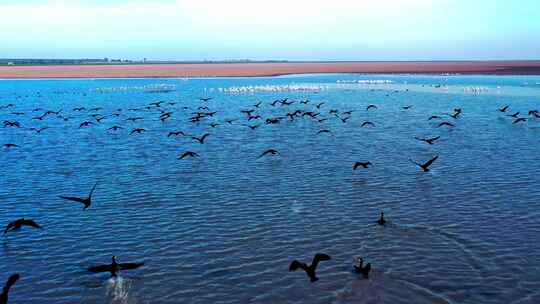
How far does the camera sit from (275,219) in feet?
50.1

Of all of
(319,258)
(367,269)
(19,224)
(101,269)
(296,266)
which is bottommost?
(101,269)

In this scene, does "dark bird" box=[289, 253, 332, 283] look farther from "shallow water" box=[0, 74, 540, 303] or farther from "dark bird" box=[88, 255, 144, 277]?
"dark bird" box=[88, 255, 144, 277]

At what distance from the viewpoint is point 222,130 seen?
3638 centimetres

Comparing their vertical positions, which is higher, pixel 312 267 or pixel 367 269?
pixel 312 267

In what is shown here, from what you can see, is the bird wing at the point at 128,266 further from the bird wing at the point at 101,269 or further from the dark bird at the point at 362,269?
the dark bird at the point at 362,269

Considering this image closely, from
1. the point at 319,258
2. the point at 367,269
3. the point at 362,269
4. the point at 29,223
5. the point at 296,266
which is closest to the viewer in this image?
the point at 296,266

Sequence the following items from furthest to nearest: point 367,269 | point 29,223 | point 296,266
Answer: point 29,223 → point 367,269 → point 296,266

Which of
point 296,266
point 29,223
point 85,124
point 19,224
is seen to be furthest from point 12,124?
point 296,266

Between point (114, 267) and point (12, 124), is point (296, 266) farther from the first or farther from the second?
point (12, 124)

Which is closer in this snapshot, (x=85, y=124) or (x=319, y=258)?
(x=319, y=258)

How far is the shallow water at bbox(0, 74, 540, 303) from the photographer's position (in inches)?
433

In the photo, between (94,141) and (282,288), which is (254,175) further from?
(94,141)

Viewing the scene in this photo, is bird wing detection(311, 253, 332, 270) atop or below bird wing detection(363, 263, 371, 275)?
atop

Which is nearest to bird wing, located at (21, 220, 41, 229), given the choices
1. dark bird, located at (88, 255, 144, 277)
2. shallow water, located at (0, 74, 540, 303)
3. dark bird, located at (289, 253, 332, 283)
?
shallow water, located at (0, 74, 540, 303)
